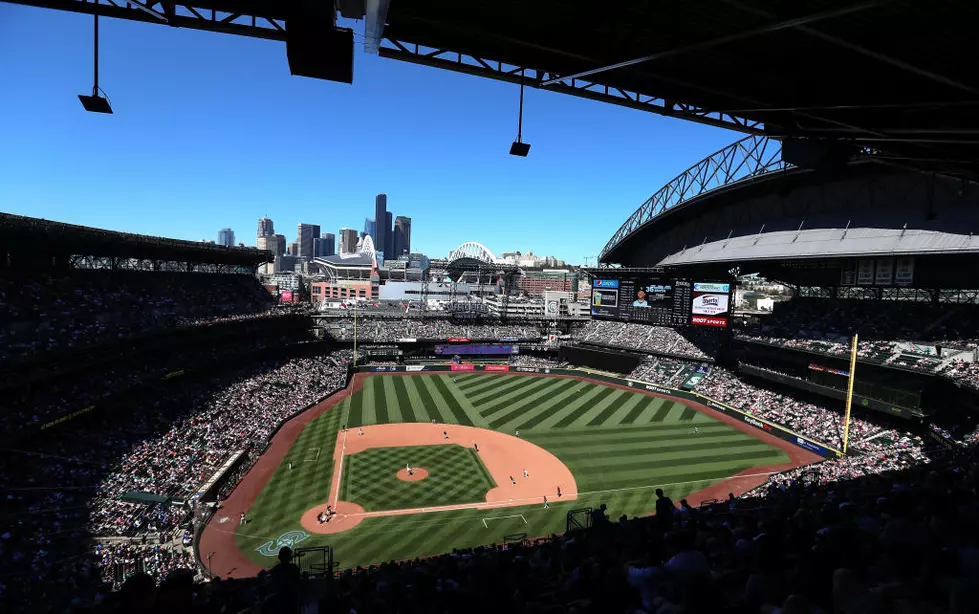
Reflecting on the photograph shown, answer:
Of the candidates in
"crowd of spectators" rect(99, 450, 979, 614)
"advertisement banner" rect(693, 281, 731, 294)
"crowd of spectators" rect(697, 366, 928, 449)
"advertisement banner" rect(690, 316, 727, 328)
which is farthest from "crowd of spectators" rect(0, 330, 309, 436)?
"advertisement banner" rect(693, 281, 731, 294)

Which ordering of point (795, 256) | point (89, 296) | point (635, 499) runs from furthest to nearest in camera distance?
point (795, 256), point (89, 296), point (635, 499)

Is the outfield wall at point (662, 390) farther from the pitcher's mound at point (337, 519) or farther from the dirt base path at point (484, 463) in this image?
the pitcher's mound at point (337, 519)

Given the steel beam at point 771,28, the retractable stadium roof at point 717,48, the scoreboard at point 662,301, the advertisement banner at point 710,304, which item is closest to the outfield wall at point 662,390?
the scoreboard at point 662,301

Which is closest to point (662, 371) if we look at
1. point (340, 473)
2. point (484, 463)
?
point (484, 463)

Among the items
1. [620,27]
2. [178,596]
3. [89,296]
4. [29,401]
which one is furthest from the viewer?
[89,296]

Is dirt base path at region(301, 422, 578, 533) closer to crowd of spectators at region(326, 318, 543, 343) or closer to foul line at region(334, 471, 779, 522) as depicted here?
foul line at region(334, 471, 779, 522)

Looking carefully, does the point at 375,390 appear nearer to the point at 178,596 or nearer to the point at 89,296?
the point at 89,296

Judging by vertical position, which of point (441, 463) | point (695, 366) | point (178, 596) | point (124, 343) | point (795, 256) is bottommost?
point (441, 463)

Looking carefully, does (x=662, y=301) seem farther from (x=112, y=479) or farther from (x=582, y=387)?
(x=112, y=479)

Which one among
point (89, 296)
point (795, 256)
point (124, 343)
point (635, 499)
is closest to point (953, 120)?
point (635, 499)
